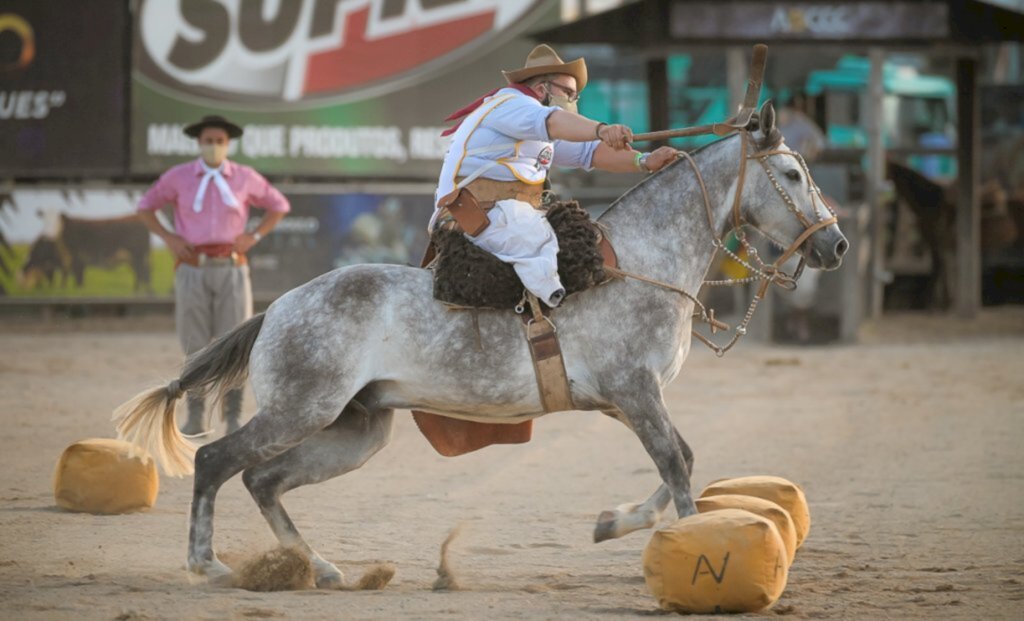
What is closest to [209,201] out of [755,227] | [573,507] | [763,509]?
[573,507]

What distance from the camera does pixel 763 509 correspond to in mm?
6285

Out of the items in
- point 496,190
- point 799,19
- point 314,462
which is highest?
point 799,19

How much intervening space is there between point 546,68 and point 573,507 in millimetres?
2765

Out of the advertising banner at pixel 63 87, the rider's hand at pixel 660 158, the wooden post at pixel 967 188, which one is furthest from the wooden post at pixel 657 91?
the rider's hand at pixel 660 158

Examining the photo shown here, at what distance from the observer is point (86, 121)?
17828mm

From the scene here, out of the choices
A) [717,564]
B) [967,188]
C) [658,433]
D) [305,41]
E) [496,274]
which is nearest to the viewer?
[717,564]

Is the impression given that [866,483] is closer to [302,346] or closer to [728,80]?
[302,346]

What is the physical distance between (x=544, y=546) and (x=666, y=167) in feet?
6.20

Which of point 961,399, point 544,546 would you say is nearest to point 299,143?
point 961,399

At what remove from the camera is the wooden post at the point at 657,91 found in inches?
707

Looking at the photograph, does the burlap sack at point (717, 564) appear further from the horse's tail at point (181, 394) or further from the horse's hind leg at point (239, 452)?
the horse's tail at point (181, 394)

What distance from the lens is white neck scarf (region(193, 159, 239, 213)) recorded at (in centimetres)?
1009

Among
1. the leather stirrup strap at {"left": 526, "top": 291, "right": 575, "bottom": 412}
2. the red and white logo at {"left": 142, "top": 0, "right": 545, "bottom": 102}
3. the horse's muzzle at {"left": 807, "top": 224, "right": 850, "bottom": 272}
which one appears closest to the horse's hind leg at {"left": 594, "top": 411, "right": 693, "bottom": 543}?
the leather stirrup strap at {"left": 526, "top": 291, "right": 575, "bottom": 412}

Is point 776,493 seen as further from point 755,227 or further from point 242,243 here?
point 242,243
